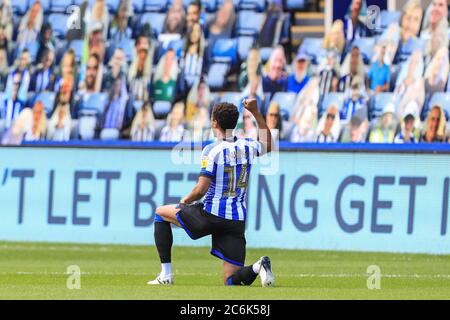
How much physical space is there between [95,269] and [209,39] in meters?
8.84

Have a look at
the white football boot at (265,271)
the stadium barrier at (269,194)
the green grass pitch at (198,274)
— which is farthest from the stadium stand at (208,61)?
the white football boot at (265,271)

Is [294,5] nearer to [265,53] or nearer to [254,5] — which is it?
[254,5]

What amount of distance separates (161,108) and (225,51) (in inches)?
62.4

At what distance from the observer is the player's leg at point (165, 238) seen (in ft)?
42.6

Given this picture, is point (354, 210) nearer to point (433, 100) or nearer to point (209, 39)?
point (433, 100)

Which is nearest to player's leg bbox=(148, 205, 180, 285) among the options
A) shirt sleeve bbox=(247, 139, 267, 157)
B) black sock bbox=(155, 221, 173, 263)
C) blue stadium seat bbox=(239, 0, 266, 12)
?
black sock bbox=(155, 221, 173, 263)

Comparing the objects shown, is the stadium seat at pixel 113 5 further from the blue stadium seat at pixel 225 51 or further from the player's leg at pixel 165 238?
the player's leg at pixel 165 238

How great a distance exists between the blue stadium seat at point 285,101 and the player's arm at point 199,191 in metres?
9.93

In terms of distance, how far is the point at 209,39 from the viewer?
80.0 feet

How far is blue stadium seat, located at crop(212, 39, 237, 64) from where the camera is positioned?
24.1 meters

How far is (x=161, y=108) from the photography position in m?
23.8

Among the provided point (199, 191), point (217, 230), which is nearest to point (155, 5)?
point (217, 230)

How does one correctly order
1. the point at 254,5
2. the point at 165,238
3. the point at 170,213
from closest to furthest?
the point at 170,213
the point at 165,238
the point at 254,5
